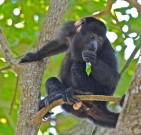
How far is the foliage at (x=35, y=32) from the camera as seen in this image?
475 centimetres

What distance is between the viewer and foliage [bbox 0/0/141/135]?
4.75 meters

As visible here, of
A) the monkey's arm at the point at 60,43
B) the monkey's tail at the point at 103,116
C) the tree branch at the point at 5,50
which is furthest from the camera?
the monkey's arm at the point at 60,43

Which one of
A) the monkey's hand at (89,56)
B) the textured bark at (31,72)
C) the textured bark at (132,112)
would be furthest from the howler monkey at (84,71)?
the textured bark at (132,112)

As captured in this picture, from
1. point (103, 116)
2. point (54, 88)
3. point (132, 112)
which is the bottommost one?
point (103, 116)

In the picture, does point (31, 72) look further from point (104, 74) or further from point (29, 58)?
point (104, 74)

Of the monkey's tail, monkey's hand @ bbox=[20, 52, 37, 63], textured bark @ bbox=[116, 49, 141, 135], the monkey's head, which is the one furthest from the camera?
the monkey's head

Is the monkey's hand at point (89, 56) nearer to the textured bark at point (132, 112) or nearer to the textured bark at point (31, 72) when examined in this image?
the textured bark at point (31, 72)

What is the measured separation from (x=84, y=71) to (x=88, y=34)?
21.9 inches

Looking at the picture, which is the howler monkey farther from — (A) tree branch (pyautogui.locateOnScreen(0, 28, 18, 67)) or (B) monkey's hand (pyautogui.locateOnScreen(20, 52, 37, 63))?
(A) tree branch (pyautogui.locateOnScreen(0, 28, 18, 67))

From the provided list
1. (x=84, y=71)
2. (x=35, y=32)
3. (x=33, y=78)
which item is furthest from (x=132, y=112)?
(x=35, y=32)

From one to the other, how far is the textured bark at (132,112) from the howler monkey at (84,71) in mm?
1056

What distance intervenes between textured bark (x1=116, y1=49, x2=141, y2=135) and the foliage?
1948mm

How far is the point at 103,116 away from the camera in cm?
407

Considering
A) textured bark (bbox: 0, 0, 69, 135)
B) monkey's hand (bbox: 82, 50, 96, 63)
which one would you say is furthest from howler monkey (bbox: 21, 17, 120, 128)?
textured bark (bbox: 0, 0, 69, 135)
